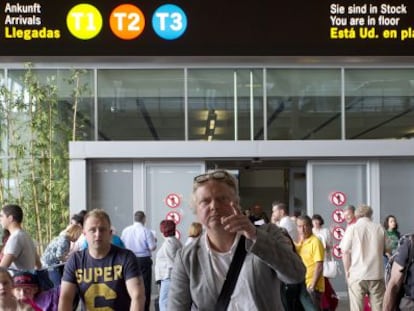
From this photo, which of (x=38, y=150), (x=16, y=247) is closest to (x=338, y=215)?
(x=38, y=150)

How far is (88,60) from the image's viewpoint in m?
7.00

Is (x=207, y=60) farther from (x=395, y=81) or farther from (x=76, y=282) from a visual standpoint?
(x=395, y=81)

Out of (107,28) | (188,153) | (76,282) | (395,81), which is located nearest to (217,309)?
(76,282)

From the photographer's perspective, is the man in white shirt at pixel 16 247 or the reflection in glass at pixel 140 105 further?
the reflection in glass at pixel 140 105

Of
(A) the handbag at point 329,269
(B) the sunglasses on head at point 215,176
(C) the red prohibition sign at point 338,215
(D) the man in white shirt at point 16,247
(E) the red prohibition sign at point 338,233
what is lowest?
(A) the handbag at point 329,269

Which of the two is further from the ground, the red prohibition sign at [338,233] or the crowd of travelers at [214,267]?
the crowd of travelers at [214,267]

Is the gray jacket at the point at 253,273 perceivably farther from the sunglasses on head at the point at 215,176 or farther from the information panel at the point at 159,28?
the information panel at the point at 159,28

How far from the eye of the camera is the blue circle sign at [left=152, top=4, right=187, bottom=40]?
671 cm

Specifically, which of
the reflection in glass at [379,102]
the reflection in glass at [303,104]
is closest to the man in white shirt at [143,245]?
the reflection in glass at [303,104]

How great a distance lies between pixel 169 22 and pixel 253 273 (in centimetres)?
411

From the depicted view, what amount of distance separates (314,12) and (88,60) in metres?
2.07

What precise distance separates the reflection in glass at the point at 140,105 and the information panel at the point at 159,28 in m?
9.21

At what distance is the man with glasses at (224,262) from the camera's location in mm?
2924

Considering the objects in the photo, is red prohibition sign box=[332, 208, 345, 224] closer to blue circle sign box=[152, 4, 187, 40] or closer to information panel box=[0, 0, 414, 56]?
information panel box=[0, 0, 414, 56]
